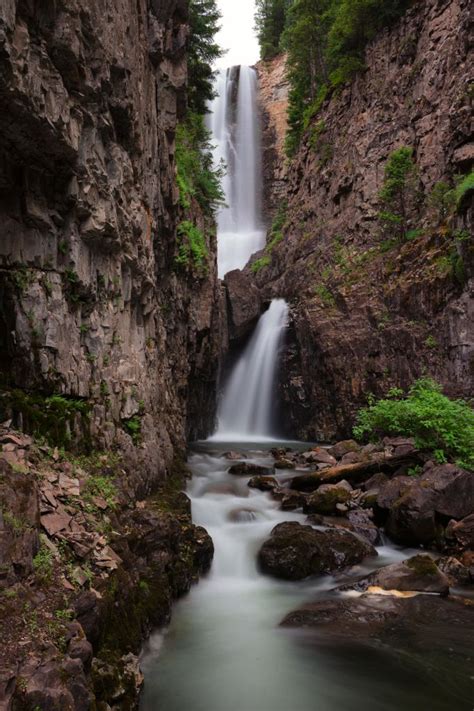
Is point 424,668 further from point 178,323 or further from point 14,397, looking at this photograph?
point 178,323

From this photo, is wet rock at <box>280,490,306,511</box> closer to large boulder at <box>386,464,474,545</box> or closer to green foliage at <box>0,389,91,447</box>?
large boulder at <box>386,464,474,545</box>

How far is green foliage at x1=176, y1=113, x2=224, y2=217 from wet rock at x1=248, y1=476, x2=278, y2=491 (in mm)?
9852

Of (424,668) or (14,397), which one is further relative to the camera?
(14,397)

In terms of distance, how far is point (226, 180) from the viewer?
1608 inches

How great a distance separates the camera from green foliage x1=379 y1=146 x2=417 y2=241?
1920 cm

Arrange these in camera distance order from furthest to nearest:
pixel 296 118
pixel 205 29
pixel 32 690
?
pixel 296 118 → pixel 205 29 → pixel 32 690

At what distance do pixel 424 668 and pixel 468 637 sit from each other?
0.97 metres

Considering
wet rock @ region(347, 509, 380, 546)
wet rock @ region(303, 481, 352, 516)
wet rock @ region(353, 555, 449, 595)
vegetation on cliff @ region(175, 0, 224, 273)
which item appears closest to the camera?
wet rock @ region(353, 555, 449, 595)

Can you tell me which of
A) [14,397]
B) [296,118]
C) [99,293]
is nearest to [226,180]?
[296,118]

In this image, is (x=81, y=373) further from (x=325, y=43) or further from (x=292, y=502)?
(x=325, y=43)

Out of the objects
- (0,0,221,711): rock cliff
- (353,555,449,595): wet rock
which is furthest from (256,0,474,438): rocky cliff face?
(0,0,221,711): rock cliff

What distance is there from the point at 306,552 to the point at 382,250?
15.1 meters

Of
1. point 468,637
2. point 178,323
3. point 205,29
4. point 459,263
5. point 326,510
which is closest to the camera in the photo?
point 468,637

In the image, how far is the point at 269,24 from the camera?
1777 inches
